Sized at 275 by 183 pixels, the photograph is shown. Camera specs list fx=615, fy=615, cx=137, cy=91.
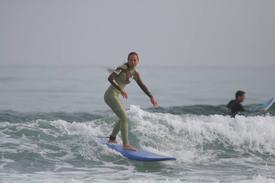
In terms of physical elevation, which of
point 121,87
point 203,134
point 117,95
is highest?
point 121,87

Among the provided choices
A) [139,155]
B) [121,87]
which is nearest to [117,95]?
[121,87]

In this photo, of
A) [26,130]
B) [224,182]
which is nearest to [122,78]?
[224,182]

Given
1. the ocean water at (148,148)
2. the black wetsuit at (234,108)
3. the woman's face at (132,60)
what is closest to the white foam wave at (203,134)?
the ocean water at (148,148)

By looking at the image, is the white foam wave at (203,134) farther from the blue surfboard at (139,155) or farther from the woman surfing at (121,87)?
the woman surfing at (121,87)

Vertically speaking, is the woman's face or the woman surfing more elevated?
the woman's face

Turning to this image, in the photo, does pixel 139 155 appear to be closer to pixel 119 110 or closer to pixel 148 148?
pixel 119 110

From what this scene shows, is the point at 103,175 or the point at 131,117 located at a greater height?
the point at 131,117

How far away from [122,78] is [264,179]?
10.6 feet

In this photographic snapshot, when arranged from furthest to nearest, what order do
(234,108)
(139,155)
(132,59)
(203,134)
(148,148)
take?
(234,108) < (203,134) < (148,148) < (139,155) < (132,59)

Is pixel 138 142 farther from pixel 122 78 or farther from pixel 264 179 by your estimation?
pixel 264 179

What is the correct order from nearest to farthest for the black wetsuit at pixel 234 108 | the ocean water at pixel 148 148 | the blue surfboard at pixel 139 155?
the ocean water at pixel 148 148 → the blue surfboard at pixel 139 155 → the black wetsuit at pixel 234 108

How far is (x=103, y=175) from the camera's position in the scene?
35.4 feet

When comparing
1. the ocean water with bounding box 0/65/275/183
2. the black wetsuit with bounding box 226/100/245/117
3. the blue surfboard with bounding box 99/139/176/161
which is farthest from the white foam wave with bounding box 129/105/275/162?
the blue surfboard with bounding box 99/139/176/161

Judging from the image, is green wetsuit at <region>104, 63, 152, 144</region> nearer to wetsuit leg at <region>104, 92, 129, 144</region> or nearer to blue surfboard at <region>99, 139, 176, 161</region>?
wetsuit leg at <region>104, 92, 129, 144</region>
